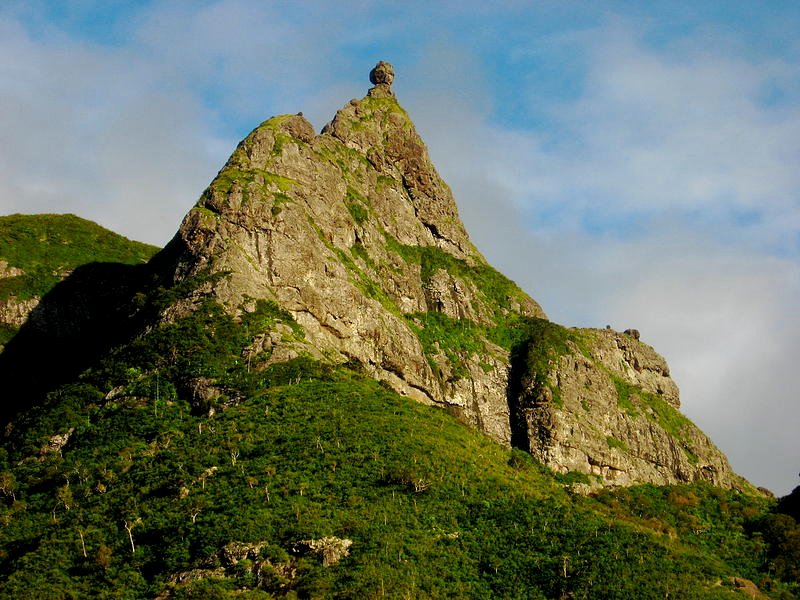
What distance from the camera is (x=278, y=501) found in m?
75.8

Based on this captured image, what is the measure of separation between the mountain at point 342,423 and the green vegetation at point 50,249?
56.0 inches

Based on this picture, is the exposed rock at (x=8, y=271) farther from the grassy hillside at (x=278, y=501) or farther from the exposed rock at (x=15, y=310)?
the grassy hillside at (x=278, y=501)

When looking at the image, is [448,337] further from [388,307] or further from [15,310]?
[15,310]

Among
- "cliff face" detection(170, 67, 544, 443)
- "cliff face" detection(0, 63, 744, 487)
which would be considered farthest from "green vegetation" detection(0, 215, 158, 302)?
"cliff face" detection(170, 67, 544, 443)

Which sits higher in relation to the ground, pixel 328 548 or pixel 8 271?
pixel 8 271

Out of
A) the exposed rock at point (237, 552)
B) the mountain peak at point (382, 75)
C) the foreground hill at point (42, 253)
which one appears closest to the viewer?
the exposed rock at point (237, 552)

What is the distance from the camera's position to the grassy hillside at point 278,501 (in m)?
67.6

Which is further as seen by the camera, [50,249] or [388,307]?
[50,249]

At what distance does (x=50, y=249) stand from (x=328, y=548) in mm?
104038

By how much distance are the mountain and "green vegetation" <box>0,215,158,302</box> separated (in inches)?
56.0

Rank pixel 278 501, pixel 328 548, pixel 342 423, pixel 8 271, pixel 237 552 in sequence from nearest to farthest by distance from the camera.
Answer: pixel 237 552, pixel 328 548, pixel 278 501, pixel 342 423, pixel 8 271

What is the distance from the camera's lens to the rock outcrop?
118 meters

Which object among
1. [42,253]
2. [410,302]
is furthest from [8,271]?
[410,302]

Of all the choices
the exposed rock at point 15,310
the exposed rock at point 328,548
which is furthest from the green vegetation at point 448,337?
the exposed rock at point 328,548
